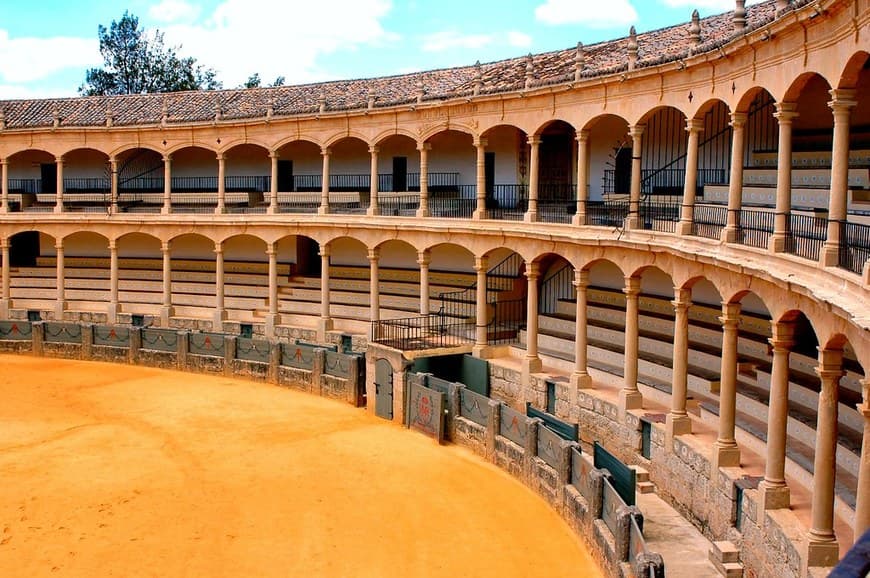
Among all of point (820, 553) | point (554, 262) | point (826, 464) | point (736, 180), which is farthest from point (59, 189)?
point (820, 553)

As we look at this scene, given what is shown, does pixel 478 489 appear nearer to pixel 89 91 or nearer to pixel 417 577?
pixel 417 577

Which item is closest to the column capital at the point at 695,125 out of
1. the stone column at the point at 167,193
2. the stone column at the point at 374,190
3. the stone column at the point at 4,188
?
the stone column at the point at 374,190

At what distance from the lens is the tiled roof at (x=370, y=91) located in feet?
78.4

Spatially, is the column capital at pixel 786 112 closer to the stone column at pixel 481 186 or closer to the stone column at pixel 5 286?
the stone column at pixel 481 186

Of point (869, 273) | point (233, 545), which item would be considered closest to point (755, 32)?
point (869, 273)

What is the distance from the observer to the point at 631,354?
2139 centimetres

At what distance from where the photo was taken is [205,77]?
6588cm

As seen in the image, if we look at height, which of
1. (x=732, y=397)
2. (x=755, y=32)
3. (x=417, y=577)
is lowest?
(x=417, y=577)

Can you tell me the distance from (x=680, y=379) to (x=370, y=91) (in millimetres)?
17276

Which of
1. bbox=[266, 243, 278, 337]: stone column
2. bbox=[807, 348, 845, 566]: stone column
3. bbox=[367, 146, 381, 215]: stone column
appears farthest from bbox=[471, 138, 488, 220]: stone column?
bbox=[807, 348, 845, 566]: stone column

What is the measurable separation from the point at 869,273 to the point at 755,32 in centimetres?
575

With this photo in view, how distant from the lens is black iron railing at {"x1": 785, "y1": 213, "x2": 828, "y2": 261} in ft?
46.6

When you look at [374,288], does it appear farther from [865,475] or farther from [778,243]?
[865,475]

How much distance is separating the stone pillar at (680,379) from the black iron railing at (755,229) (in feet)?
6.95
